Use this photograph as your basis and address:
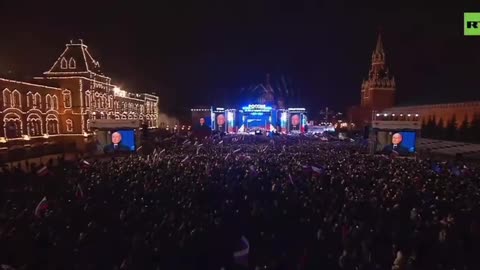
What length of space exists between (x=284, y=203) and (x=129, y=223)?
4.71m

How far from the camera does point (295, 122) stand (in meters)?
83.7

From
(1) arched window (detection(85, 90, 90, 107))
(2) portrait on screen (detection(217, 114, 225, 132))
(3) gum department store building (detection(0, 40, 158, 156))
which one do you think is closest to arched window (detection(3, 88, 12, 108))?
(3) gum department store building (detection(0, 40, 158, 156))

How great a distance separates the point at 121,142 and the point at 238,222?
83.3ft

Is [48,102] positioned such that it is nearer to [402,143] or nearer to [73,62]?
[73,62]

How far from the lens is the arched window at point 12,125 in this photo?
114 ft

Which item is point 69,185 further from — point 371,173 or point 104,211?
point 371,173

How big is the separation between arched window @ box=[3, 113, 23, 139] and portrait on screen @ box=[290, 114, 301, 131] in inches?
2235

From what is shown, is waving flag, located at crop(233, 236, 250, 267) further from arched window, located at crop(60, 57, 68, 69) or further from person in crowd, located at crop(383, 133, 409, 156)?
arched window, located at crop(60, 57, 68, 69)

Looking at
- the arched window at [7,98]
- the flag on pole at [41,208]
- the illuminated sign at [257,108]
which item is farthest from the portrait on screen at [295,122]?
the flag on pole at [41,208]

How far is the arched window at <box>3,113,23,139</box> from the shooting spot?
34844 mm

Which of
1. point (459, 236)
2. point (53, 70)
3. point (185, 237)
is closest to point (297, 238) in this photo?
point (185, 237)

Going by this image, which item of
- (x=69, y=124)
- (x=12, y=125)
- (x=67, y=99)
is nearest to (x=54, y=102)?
(x=67, y=99)

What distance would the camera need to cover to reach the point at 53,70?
156 feet

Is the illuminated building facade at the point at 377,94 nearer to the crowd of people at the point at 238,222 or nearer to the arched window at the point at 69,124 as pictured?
the arched window at the point at 69,124
